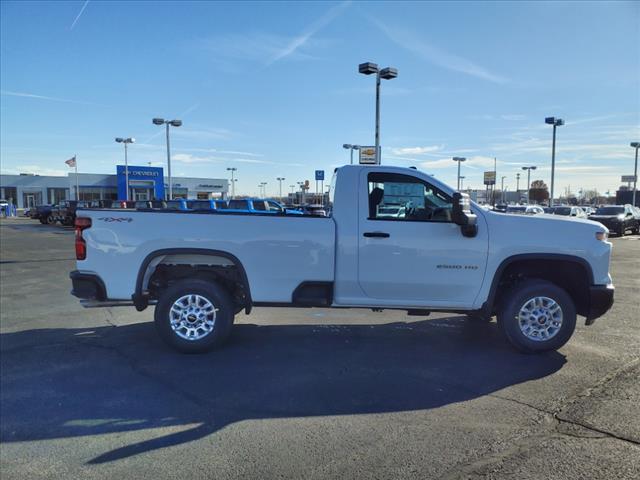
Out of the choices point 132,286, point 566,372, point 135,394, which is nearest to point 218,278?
point 132,286

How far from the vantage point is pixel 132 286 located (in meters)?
5.81

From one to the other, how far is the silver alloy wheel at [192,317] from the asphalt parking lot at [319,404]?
11.1 inches

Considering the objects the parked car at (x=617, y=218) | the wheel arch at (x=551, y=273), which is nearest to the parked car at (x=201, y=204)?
the wheel arch at (x=551, y=273)

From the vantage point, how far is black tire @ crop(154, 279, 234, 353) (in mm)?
5734

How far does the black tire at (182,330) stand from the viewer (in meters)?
5.73

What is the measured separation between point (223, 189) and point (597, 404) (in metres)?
86.6

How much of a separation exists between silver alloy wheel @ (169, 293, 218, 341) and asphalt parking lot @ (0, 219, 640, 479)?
0.28 meters

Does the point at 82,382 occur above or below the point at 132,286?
below

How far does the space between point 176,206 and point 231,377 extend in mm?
16753

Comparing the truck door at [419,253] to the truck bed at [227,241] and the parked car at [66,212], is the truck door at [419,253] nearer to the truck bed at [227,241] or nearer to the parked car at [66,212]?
the truck bed at [227,241]

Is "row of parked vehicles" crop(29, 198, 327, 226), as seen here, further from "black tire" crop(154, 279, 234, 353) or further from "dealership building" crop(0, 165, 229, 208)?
"dealership building" crop(0, 165, 229, 208)

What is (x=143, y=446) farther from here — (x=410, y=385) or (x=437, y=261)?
(x=437, y=261)

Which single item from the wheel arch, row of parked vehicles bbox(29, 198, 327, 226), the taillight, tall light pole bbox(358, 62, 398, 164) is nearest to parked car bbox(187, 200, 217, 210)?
row of parked vehicles bbox(29, 198, 327, 226)

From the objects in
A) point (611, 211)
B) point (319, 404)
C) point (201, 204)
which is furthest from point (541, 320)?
point (611, 211)
